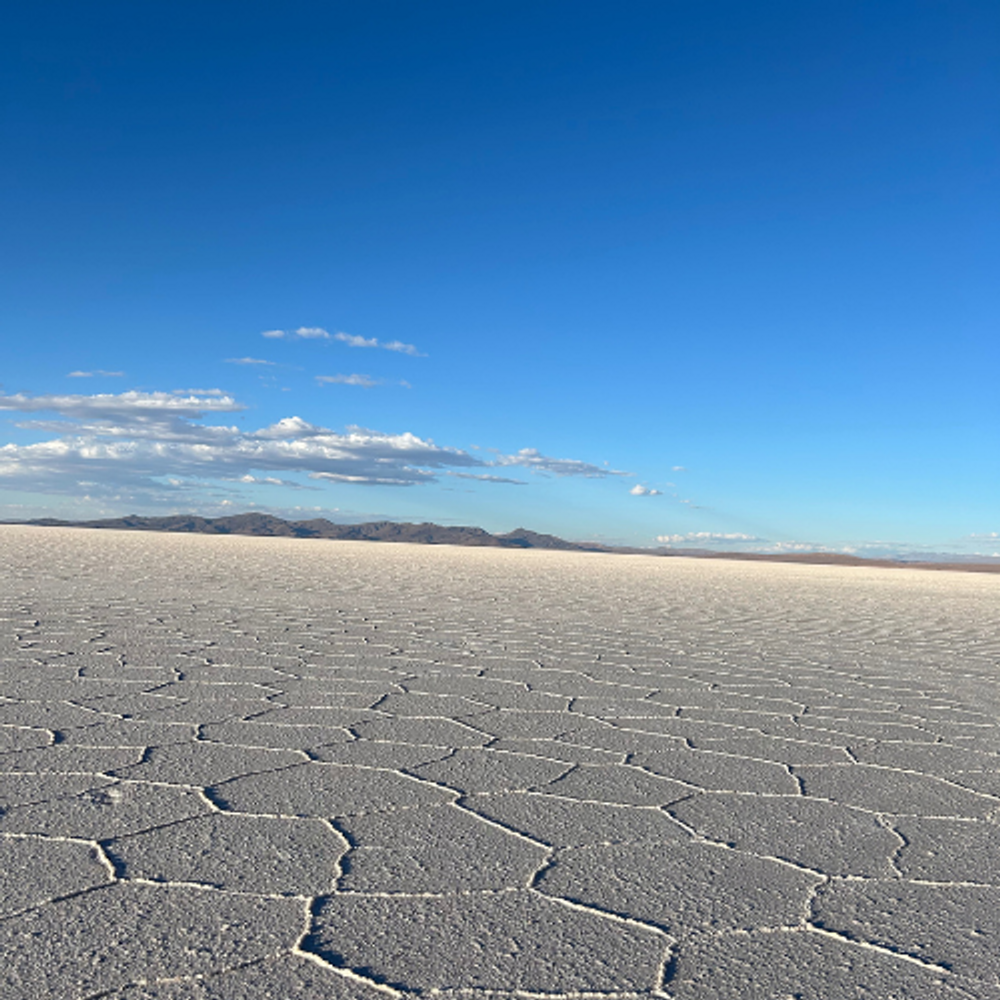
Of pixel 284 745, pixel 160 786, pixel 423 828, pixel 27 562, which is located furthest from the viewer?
pixel 27 562

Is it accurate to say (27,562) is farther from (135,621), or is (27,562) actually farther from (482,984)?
(482,984)

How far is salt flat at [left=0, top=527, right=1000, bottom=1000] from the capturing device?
4.23 feet

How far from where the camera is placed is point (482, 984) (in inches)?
48.2

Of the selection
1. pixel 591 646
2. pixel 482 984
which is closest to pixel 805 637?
pixel 591 646

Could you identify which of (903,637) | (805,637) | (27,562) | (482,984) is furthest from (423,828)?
(27,562)

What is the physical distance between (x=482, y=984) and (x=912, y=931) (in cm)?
72

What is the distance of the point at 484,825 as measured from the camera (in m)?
1.87

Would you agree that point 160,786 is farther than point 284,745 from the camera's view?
No

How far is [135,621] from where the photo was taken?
5.06 m

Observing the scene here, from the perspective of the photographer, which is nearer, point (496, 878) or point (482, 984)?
point (482, 984)

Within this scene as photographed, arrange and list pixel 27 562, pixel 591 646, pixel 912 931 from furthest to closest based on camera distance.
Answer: pixel 27 562 → pixel 591 646 → pixel 912 931

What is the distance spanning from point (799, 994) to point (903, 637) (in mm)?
5182

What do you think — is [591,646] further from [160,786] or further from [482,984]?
[482,984]

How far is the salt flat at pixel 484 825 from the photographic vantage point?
1.29m
